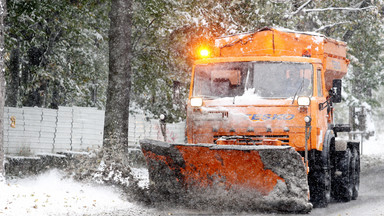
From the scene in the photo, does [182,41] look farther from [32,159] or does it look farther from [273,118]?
[273,118]

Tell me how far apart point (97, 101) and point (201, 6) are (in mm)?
17151

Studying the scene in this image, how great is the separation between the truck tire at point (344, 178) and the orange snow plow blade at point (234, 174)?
3.10 m

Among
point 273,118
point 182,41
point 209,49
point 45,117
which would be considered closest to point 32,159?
point 45,117

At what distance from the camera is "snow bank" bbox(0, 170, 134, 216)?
825cm

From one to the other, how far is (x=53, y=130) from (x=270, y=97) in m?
9.44

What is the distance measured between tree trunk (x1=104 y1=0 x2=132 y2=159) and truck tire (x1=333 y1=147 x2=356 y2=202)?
4357 millimetres

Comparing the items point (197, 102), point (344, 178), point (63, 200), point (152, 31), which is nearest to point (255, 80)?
point (197, 102)

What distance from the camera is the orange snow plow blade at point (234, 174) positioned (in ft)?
27.7

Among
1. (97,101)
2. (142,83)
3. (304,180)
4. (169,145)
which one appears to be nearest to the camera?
(304,180)

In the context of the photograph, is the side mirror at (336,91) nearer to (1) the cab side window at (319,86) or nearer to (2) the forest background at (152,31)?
(1) the cab side window at (319,86)

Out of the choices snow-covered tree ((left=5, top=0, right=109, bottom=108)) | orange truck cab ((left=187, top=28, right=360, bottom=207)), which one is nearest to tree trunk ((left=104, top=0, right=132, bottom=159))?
orange truck cab ((left=187, top=28, right=360, bottom=207))

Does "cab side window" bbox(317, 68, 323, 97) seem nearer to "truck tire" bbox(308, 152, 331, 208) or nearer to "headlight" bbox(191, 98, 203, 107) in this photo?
"truck tire" bbox(308, 152, 331, 208)

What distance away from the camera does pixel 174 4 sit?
16.5 m

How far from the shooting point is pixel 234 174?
28.9 ft
